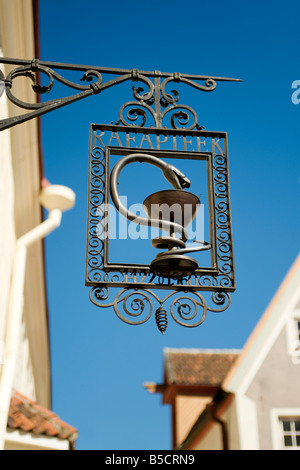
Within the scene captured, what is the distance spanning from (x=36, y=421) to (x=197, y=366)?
32.4 feet

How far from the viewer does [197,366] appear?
16844mm

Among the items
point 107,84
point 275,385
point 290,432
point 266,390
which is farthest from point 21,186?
point 290,432

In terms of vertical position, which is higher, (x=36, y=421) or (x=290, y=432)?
(x=290, y=432)

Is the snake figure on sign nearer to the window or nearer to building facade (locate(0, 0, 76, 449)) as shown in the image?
building facade (locate(0, 0, 76, 449))

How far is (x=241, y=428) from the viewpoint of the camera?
12.4 meters

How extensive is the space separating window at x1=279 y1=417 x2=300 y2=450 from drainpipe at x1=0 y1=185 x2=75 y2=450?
7066mm

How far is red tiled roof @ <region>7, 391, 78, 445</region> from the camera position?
7055mm

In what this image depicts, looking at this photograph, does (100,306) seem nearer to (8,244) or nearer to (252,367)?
(8,244)

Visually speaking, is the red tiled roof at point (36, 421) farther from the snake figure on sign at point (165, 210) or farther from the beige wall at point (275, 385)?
the beige wall at point (275, 385)

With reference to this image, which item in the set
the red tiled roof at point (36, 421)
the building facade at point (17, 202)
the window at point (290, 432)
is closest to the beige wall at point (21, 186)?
the building facade at point (17, 202)

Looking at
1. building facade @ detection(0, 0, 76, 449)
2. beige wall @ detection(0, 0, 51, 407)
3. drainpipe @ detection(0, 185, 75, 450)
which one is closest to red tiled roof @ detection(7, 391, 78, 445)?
building facade @ detection(0, 0, 76, 449)

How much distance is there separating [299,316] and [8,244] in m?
7.92

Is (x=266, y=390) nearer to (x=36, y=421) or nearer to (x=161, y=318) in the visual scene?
(x=36, y=421)

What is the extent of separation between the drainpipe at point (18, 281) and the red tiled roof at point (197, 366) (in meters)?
8.60
